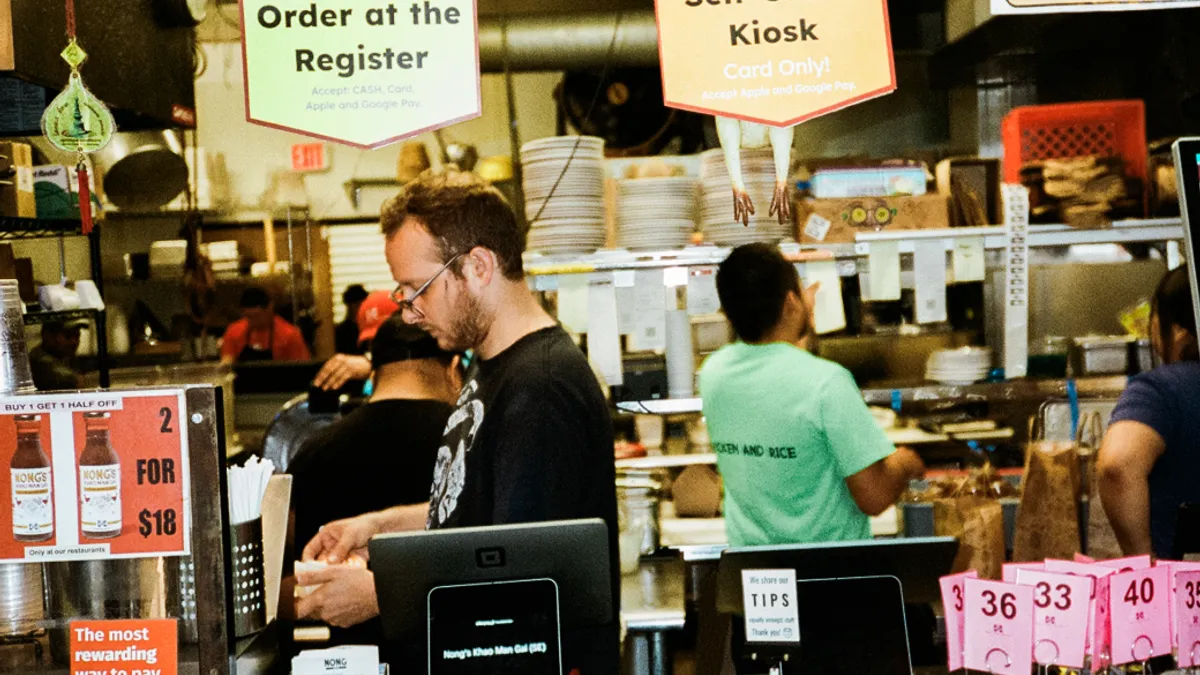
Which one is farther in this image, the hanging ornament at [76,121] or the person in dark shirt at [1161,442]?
the person in dark shirt at [1161,442]

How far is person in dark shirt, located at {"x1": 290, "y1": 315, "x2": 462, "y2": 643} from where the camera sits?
3301mm

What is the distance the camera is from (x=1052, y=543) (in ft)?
12.5

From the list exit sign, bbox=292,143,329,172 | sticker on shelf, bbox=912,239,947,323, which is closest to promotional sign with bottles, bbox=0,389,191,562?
sticker on shelf, bbox=912,239,947,323

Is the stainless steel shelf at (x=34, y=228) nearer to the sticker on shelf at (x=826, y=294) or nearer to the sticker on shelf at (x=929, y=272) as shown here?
the sticker on shelf at (x=826, y=294)

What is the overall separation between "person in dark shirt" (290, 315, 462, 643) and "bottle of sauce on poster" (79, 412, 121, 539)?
1.56 metres

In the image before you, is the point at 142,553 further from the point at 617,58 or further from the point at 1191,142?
the point at 617,58

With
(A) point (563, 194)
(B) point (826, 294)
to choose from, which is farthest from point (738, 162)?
(B) point (826, 294)

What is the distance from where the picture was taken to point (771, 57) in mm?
2270

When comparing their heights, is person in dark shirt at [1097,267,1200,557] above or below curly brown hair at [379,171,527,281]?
Answer: below

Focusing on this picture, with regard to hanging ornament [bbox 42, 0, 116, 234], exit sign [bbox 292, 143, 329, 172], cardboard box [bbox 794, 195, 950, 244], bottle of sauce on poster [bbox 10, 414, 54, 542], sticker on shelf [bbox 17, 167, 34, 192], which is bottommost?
bottle of sauce on poster [bbox 10, 414, 54, 542]

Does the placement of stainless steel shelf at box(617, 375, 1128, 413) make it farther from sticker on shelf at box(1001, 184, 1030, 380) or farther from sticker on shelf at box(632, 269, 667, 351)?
sticker on shelf at box(632, 269, 667, 351)

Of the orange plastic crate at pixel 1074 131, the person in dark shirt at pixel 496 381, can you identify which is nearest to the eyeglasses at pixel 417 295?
the person in dark shirt at pixel 496 381

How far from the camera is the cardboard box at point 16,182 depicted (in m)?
3.67

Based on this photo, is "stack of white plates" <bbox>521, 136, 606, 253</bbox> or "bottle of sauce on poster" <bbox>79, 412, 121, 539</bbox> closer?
"bottle of sauce on poster" <bbox>79, 412, 121, 539</bbox>
